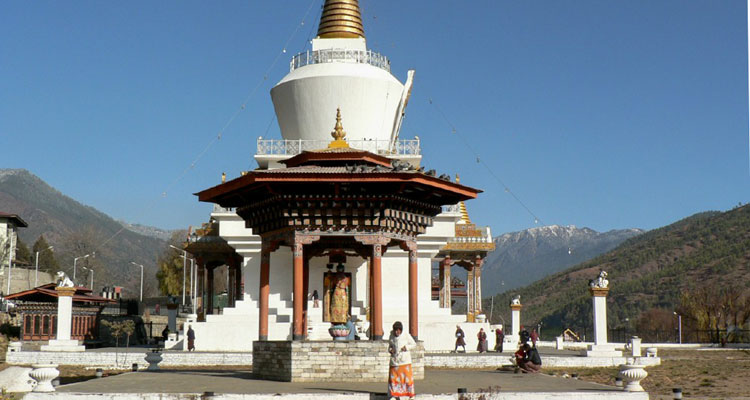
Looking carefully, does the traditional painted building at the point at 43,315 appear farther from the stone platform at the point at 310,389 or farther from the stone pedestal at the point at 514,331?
the stone platform at the point at 310,389

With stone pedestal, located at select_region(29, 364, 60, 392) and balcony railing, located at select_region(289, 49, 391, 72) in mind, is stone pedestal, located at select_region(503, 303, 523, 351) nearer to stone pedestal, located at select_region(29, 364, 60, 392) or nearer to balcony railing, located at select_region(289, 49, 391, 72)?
balcony railing, located at select_region(289, 49, 391, 72)

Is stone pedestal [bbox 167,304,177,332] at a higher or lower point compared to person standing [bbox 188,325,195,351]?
higher

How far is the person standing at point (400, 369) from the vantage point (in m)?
16.9

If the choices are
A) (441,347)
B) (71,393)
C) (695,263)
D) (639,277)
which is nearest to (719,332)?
(441,347)

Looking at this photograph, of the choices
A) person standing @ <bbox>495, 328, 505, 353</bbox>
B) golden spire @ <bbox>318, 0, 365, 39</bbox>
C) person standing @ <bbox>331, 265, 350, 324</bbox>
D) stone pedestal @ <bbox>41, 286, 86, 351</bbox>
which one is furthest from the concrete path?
golden spire @ <bbox>318, 0, 365, 39</bbox>

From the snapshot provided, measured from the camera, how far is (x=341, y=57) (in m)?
41.6

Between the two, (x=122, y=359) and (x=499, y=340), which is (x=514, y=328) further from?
(x=122, y=359)

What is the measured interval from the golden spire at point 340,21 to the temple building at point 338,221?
6cm

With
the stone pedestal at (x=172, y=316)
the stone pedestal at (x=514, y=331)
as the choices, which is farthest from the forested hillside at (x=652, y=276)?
the stone pedestal at (x=172, y=316)

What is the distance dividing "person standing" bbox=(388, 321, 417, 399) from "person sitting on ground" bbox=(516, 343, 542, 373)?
31.0 feet

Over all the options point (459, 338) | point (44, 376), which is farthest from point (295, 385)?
point (459, 338)

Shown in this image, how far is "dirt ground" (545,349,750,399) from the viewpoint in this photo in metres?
23.5

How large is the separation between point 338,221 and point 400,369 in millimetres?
6336

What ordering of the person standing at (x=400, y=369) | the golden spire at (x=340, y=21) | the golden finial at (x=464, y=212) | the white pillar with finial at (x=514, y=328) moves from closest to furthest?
the person standing at (x=400, y=369) < the white pillar with finial at (x=514, y=328) < the golden spire at (x=340, y=21) < the golden finial at (x=464, y=212)
